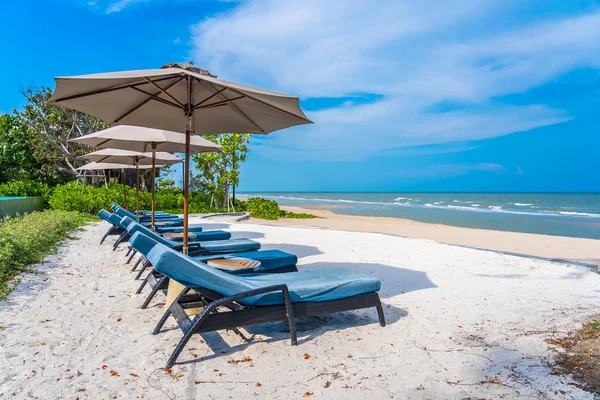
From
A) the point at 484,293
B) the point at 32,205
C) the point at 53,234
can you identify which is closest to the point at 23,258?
the point at 53,234

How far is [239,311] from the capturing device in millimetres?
2980

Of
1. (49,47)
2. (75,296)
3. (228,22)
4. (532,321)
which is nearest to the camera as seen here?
(532,321)

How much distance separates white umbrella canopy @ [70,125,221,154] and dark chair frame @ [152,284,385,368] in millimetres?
3183

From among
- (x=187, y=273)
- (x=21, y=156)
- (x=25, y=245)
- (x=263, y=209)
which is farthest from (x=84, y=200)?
(x=187, y=273)

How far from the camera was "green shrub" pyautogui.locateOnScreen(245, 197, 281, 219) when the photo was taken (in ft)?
58.3

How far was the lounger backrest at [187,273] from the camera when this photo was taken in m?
2.73

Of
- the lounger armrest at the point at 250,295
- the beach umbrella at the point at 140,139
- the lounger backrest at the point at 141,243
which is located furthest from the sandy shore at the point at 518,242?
the lounger backrest at the point at 141,243

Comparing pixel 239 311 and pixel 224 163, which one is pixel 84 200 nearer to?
pixel 224 163

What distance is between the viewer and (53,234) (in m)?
7.87

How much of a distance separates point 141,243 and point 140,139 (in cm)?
315

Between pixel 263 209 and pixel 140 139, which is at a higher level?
pixel 140 139

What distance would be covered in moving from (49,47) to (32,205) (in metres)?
14.1

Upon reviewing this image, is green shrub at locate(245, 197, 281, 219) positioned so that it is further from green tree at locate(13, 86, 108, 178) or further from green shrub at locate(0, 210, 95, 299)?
green shrub at locate(0, 210, 95, 299)

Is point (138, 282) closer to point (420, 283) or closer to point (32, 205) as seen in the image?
point (420, 283)
